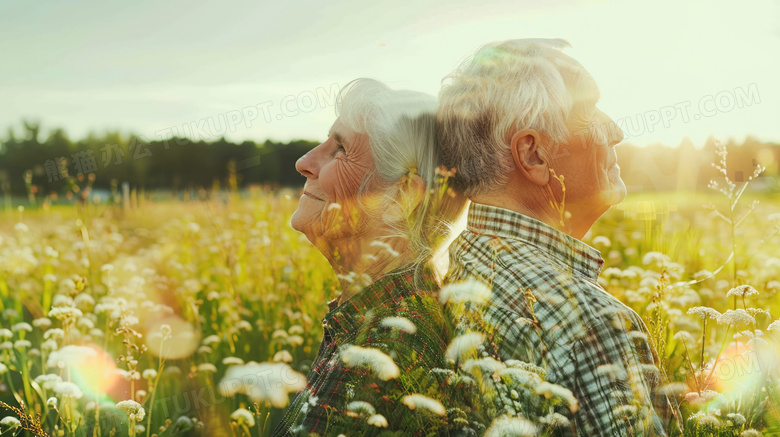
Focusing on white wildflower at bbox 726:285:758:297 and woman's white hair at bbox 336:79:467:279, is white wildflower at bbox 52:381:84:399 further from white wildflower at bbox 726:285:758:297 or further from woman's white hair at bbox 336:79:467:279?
white wildflower at bbox 726:285:758:297

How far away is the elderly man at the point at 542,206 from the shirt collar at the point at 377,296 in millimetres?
136

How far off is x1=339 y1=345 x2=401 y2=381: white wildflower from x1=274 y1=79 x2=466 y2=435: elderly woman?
0.19m

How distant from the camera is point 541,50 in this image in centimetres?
210

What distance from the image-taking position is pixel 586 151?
204cm

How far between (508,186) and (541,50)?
1.63 ft

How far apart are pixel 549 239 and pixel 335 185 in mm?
961

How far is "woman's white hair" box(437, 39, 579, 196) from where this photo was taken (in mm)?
2002

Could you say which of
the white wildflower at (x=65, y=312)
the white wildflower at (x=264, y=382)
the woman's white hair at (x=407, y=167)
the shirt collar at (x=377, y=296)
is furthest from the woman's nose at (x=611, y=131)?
the white wildflower at (x=65, y=312)

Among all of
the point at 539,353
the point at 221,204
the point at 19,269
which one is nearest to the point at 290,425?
the point at 539,353

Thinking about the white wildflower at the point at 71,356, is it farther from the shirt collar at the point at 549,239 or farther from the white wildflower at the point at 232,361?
the shirt collar at the point at 549,239

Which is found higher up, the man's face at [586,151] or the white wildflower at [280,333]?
the man's face at [586,151]

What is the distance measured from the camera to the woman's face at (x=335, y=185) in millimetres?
2475

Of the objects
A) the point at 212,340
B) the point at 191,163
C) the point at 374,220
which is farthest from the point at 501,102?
the point at 191,163

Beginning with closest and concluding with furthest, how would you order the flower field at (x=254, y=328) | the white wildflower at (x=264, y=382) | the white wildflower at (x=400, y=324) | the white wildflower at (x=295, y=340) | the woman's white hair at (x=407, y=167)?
the white wildflower at (x=400, y=324) → the flower field at (x=254, y=328) → the woman's white hair at (x=407, y=167) → the white wildflower at (x=264, y=382) → the white wildflower at (x=295, y=340)
